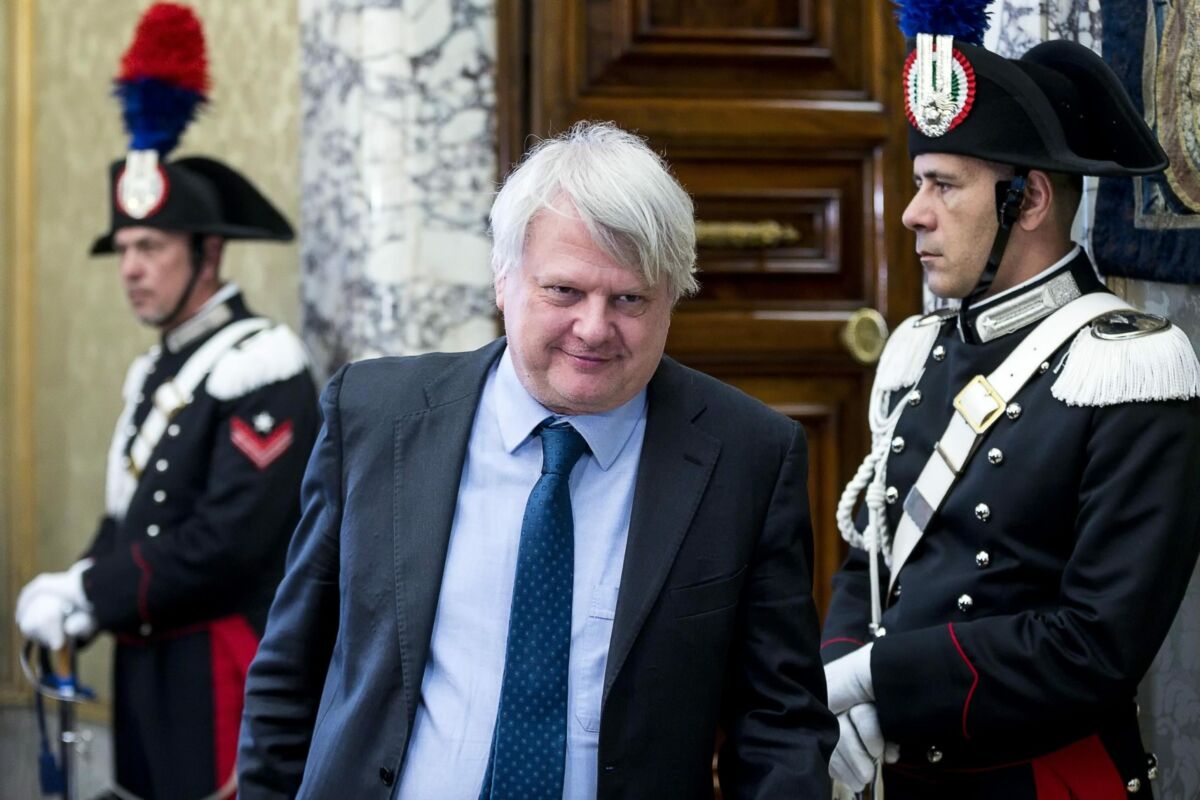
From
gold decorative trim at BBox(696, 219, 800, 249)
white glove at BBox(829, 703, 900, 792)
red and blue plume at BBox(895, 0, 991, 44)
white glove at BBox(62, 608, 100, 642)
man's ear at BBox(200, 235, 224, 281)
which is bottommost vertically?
white glove at BBox(62, 608, 100, 642)

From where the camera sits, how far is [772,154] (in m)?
3.92

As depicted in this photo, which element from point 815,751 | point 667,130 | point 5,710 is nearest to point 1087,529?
point 815,751

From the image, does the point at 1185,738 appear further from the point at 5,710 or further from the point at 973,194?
the point at 5,710

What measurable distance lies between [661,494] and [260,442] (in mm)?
1822

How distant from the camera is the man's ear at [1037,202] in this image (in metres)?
2.55

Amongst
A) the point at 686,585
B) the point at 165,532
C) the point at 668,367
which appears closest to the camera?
the point at 686,585

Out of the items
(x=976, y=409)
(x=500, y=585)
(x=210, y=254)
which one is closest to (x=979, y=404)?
(x=976, y=409)

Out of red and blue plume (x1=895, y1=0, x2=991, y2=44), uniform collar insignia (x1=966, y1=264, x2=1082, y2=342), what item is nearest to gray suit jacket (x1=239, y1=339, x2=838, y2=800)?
uniform collar insignia (x1=966, y1=264, x2=1082, y2=342)

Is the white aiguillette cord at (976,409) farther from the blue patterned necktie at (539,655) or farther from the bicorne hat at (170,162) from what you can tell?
the bicorne hat at (170,162)

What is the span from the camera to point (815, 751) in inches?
82.6

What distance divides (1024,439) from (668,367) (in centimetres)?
56

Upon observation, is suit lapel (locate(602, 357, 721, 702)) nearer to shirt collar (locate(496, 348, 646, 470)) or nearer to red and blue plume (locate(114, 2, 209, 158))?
shirt collar (locate(496, 348, 646, 470))

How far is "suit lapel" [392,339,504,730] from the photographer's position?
2064 mm

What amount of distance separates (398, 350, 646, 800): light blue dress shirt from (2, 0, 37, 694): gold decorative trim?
11.1 ft
